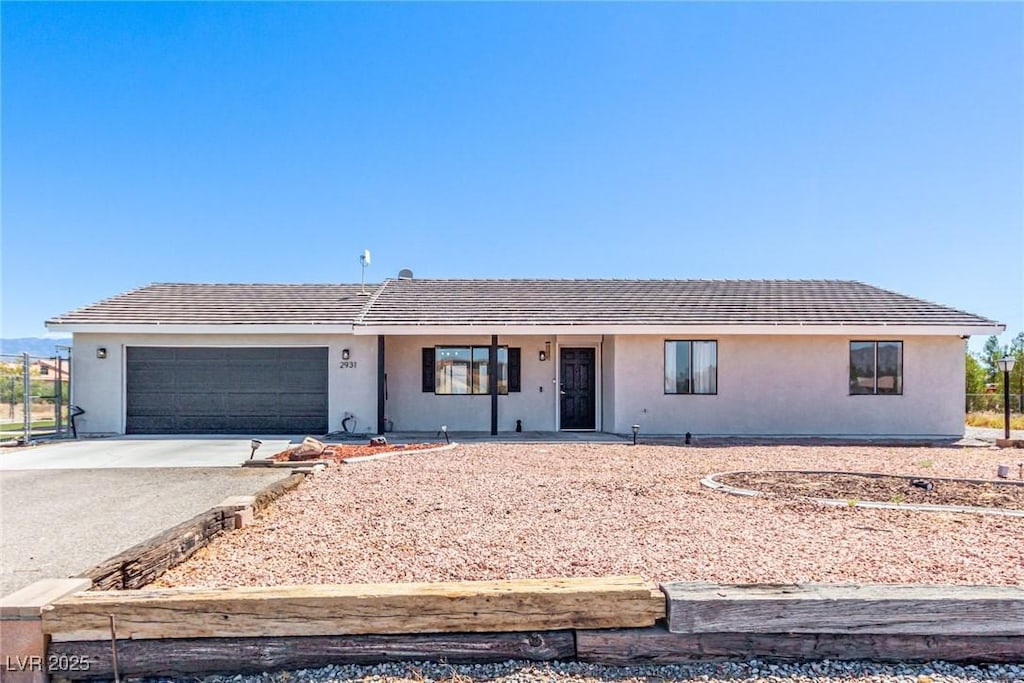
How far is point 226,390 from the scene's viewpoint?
1335 cm

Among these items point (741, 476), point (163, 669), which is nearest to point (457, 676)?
point (163, 669)

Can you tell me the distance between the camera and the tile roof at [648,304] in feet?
42.9

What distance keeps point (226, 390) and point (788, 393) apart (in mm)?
13089

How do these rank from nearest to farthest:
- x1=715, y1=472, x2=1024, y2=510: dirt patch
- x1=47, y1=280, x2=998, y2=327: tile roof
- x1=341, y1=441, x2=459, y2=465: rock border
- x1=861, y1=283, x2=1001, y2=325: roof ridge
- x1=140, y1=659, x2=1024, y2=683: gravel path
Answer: x1=140, y1=659, x2=1024, y2=683: gravel path, x1=715, y1=472, x2=1024, y2=510: dirt patch, x1=341, y1=441, x2=459, y2=465: rock border, x1=861, y1=283, x2=1001, y2=325: roof ridge, x1=47, y1=280, x2=998, y2=327: tile roof

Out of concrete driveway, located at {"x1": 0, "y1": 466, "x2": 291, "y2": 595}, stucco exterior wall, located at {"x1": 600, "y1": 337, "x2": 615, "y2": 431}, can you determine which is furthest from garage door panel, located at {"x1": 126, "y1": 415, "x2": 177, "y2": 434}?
stucco exterior wall, located at {"x1": 600, "y1": 337, "x2": 615, "y2": 431}

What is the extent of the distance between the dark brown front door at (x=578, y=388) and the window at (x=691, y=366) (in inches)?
77.6

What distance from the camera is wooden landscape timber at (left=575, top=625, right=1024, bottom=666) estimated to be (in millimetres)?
2795

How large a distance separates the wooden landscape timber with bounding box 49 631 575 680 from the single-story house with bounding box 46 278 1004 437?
9880mm

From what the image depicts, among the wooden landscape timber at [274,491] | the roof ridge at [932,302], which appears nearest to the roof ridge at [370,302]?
the wooden landscape timber at [274,491]

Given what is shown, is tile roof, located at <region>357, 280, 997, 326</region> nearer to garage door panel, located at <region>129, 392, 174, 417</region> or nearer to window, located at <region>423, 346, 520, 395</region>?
window, located at <region>423, 346, 520, 395</region>

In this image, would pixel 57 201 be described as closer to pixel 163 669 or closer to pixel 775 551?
pixel 163 669

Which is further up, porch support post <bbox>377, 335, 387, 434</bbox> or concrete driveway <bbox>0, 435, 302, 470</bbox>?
porch support post <bbox>377, 335, 387, 434</bbox>

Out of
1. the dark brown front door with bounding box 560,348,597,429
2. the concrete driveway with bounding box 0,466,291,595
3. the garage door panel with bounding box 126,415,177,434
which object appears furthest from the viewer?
the dark brown front door with bounding box 560,348,597,429

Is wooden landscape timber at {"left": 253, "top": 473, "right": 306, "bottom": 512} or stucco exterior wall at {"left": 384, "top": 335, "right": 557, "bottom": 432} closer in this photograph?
wooden landscape timber at {"left": 253, "top": 473, "right": 306, "bottom": 512}
